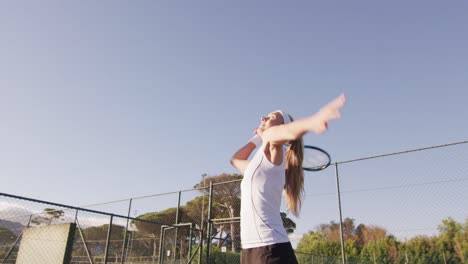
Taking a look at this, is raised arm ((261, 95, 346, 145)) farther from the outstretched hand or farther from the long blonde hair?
the long blonde hair

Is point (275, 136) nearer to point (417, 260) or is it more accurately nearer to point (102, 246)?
point (102, 246)

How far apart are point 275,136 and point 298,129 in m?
0.17

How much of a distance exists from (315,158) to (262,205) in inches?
46.4

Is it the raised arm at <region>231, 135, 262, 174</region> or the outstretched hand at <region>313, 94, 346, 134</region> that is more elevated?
the raised arm at <region>231, 135, 262, 174</region>

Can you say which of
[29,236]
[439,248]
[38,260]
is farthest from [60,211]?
[439,248]

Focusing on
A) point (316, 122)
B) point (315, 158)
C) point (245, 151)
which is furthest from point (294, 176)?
point (315, 158)

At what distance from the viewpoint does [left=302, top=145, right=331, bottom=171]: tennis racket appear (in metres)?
2.51

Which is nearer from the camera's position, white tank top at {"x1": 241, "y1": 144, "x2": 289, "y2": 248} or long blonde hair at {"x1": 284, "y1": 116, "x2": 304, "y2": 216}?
white tank top at {"x1": 241, "y1": 144, "x2": 289, "y2": 248}

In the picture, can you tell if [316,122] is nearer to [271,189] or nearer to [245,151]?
[271,189]

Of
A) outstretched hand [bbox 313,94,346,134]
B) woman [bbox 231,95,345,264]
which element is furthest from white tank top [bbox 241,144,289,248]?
outstretched hand [bbox 313,94,346,134]

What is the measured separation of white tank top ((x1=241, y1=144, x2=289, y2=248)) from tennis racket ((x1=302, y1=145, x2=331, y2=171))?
3.16 feet

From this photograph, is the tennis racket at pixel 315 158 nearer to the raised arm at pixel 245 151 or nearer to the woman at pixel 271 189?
the raised arm at pixel 245 151

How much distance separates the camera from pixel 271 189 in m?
1.53

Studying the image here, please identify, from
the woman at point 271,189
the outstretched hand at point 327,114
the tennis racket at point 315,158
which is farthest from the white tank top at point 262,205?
the tennis racket at point 315,158
